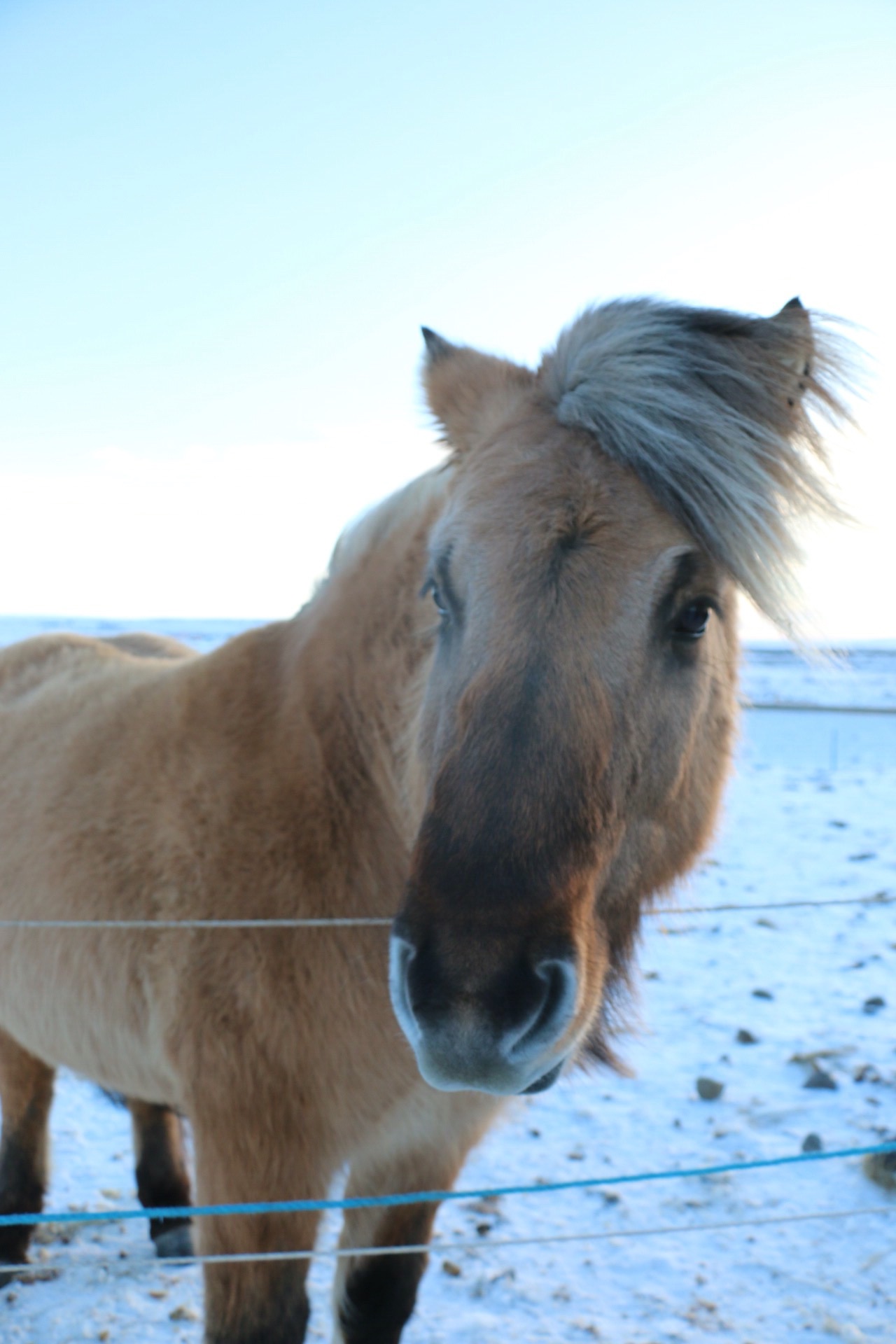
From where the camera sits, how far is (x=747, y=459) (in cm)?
168

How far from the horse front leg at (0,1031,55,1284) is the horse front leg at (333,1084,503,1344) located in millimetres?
1324

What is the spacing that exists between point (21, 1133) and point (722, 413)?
335cm

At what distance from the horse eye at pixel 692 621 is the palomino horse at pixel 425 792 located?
0.01 meters

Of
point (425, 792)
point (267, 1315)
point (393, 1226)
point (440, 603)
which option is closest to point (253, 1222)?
point (267, 1315)

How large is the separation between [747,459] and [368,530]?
1.12 meters

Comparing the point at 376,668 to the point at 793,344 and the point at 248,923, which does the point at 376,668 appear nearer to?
the point at 248,923

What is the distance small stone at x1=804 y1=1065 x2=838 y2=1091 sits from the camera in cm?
389

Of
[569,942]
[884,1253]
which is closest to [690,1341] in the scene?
[884,1253]

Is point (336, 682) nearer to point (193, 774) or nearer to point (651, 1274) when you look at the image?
point (193, 774)

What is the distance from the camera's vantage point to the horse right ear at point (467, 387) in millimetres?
1989

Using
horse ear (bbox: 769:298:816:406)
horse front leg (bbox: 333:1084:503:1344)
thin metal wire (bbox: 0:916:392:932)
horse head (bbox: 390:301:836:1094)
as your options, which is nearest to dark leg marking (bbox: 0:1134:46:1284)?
horse front leg (bbox: 333:1084:503:1344)

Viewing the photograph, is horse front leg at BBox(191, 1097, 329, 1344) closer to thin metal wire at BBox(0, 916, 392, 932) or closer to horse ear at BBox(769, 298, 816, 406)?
thin metal wire at BBox(0, 916, 392, 932)

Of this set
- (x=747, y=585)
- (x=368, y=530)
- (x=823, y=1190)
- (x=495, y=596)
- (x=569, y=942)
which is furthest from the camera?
(x=823, y=1190)

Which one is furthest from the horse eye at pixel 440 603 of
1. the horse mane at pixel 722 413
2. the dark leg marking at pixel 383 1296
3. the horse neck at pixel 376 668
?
the dark leg marking at pixel 383 1296
